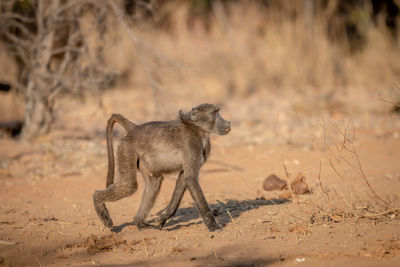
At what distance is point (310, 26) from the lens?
52.0 ft

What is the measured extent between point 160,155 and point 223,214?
3.33ft

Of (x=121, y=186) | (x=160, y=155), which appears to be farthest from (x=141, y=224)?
(x=160, y=155)

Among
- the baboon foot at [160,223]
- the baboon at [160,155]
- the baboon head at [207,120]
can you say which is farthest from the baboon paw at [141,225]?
the baboon head at [207,120]

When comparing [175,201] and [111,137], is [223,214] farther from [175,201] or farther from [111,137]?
[111,137]

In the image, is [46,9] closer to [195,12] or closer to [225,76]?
[225,76]

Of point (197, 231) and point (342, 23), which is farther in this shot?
point (342, 23)

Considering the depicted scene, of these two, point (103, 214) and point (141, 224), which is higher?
point (103, 214)

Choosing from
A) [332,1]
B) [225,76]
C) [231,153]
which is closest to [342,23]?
[332,1]

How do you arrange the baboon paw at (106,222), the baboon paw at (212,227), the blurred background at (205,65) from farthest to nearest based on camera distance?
the blurred background at (205,65) < the baboon paw at (106,222) < the baboon paw at (212,227)

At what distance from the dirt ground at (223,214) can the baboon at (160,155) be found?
1.05 ft

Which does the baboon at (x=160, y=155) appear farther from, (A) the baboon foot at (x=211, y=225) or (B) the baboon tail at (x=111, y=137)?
(A) the baboon foot at (x=211, y=225)

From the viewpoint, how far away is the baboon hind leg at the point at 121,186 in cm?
518

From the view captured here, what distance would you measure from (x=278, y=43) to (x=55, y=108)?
25.1 feet

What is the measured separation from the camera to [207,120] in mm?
5297
